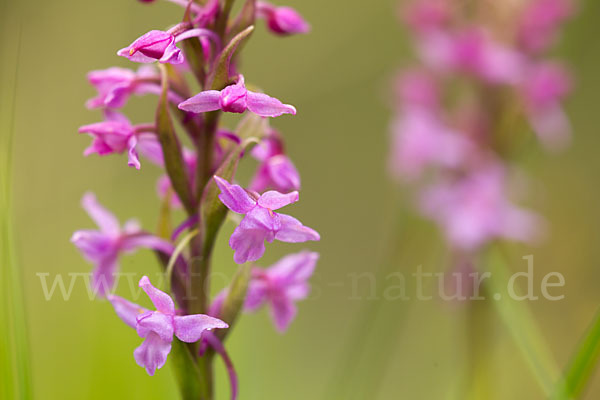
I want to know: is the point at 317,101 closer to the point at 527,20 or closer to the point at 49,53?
the point at 49,53

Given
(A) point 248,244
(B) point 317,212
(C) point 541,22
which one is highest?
(C) point 541,22

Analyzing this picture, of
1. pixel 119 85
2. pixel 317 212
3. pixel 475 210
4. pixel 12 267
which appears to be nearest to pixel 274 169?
pixel 119 85

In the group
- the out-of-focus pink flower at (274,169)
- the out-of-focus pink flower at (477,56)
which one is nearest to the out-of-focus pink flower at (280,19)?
the out-of-focus pink flower at (274,169)

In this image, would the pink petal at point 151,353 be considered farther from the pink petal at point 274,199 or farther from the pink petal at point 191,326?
the pink petal at point 274,199

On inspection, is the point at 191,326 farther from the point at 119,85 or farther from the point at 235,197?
the point at 119,85

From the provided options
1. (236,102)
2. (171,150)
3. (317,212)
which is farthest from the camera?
(317,212)

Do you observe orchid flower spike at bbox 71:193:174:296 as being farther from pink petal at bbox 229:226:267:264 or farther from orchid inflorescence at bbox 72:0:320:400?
pink petal at bbox 229:226:267:264
